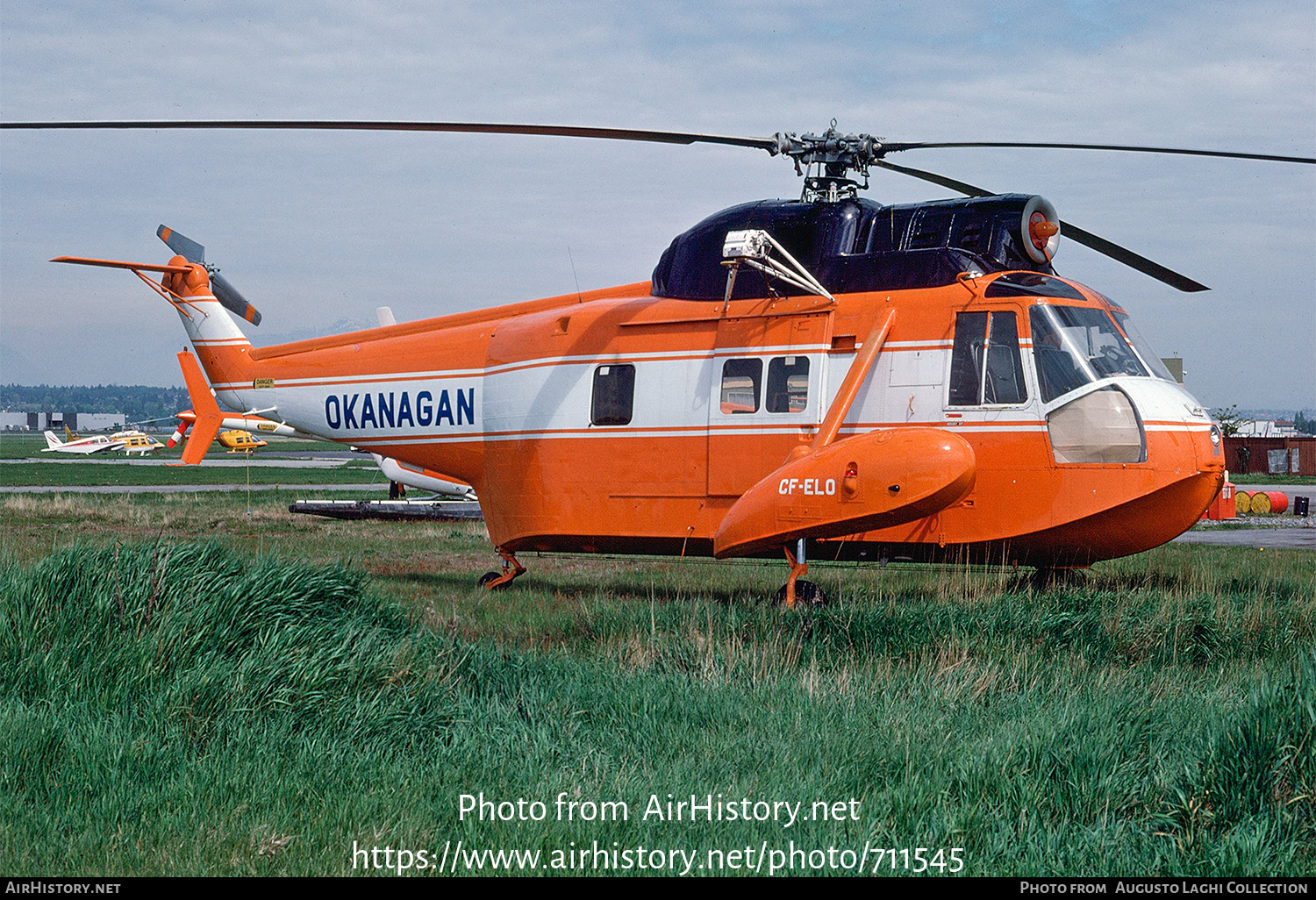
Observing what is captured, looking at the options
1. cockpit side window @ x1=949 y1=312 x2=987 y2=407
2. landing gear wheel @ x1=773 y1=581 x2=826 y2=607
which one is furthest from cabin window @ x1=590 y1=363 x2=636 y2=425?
cockpit side window @ x1=949 y1=312 x2=987 y2=407

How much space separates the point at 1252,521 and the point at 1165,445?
1961 centimetres

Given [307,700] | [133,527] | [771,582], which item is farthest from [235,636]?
[133,527]

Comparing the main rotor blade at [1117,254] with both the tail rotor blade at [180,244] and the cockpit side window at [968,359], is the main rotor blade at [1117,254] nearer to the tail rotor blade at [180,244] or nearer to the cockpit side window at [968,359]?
the cockpit side window at [968,359]

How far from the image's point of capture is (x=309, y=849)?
4277mm

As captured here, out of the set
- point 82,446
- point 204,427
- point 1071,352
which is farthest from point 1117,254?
point 82,446

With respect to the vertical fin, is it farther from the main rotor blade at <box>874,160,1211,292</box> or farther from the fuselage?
the main rotor blade at <box>874,160,1211,292</box>

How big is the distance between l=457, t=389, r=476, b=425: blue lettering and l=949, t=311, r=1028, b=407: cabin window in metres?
5.64

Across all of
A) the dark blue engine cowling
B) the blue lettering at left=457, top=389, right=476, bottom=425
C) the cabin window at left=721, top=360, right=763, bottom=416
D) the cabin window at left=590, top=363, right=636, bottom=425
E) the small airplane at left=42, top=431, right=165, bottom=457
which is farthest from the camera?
the small airplane at left=42, top=431, right=165, bottom=457

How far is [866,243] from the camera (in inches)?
432

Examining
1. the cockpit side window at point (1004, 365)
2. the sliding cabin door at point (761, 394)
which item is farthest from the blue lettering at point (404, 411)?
the cockpit side window at point (1004, 365)

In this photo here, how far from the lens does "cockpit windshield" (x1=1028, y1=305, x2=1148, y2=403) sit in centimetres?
969

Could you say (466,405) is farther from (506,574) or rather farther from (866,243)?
(866,243)

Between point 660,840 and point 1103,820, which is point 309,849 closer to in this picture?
point 660,840

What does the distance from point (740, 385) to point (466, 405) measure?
12.1 ft
